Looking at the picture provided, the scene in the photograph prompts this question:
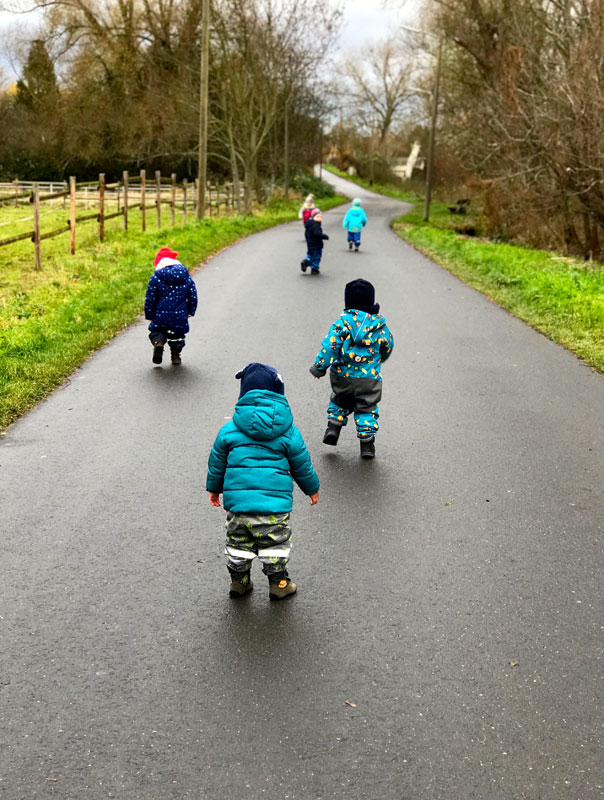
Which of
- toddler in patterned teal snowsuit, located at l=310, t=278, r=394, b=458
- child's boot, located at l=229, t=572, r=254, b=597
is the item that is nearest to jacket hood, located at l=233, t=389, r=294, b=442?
child's boot, located at l=229, t=572, r=254, b=597

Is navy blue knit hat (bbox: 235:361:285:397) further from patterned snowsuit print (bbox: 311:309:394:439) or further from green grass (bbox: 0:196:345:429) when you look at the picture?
green grass (bbox: 0:196:345:429)

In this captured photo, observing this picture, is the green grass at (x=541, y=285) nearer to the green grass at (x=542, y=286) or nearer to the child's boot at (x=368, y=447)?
the green grass at (x=542, y=286)

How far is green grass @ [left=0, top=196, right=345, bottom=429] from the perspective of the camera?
26.7 ft

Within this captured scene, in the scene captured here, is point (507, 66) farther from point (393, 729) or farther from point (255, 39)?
point (393, 729)

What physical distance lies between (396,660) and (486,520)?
1704mm

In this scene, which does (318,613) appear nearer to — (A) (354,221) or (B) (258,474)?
(B) (258,474)

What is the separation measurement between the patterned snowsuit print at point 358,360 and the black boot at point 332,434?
18 cm

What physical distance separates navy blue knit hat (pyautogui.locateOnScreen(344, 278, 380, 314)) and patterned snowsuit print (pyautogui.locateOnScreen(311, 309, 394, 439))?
0.13 feet

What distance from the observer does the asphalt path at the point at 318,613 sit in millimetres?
2979

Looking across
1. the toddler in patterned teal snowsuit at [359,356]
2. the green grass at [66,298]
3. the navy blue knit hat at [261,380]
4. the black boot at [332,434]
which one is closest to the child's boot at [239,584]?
the navy blue knit hat at [261,380]

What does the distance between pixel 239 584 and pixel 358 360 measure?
2.47 m

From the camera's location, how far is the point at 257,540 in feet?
13.1

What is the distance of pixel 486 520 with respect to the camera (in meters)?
5.11

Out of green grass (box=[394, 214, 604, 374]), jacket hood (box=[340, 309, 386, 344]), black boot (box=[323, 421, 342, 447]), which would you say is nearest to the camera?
jacket hood (box=[340, 309, 386, 344])
